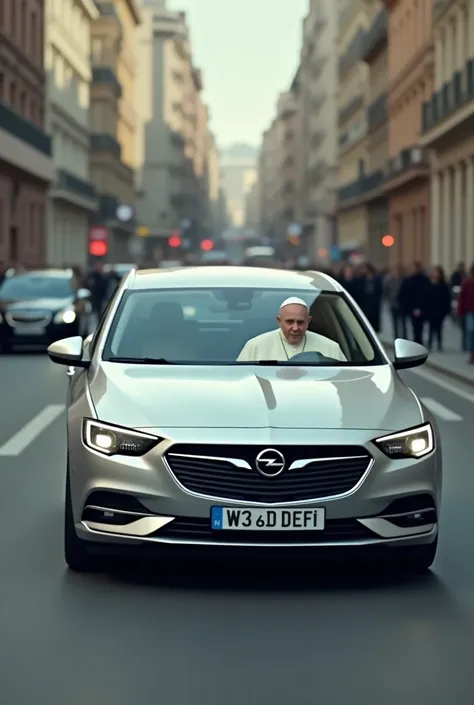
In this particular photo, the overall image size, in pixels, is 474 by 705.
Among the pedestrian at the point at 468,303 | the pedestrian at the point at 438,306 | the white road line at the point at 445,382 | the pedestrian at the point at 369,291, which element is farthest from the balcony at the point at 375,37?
the white road line at the point at 445,382

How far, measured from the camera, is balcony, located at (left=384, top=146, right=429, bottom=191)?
2303 inches

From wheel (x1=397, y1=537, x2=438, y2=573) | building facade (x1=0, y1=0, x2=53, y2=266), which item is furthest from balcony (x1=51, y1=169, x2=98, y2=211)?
wheel (x1=397, y1=537, x2=438, y2=573)

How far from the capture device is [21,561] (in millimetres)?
7570

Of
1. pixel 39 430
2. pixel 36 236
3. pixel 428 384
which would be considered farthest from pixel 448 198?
pixel 39 430

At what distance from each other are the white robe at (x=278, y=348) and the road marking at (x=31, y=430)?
4568 mm

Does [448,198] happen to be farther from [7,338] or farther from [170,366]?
[170,366]

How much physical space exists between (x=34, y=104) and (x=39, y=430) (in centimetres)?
4861

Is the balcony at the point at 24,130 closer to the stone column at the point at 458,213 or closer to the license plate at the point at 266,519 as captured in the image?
the stone column at the point at 458,213

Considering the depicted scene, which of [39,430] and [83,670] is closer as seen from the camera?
[83,670]

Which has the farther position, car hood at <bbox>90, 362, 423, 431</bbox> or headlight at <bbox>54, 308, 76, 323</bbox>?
headlight at <bbox>54, 308, 76, 323</bbox>

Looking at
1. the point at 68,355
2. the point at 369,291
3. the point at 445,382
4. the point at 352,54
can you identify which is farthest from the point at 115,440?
the point at 352,54

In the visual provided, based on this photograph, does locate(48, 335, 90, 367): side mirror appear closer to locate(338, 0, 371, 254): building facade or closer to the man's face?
the man's face

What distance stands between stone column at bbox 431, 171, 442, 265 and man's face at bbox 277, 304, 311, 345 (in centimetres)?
4779

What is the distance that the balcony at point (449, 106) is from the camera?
4375cm
